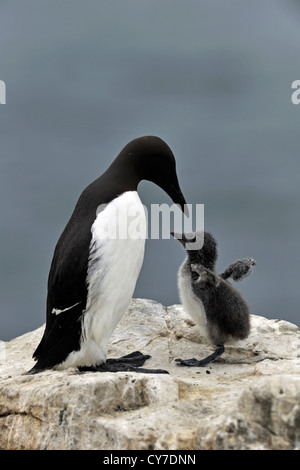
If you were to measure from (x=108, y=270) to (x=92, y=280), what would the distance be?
0.13 metres

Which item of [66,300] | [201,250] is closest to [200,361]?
[201,250]

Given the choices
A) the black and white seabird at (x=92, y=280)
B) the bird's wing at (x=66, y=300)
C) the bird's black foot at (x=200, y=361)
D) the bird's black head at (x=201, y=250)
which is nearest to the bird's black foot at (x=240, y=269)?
the bird's black head at (x=201, y=250)

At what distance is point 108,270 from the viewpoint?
15.1ft

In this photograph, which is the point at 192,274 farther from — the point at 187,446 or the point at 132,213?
the point at 187,446

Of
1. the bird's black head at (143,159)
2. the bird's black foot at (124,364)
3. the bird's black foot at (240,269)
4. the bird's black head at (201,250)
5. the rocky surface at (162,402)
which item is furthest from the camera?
the bird's black foot at (240,269)

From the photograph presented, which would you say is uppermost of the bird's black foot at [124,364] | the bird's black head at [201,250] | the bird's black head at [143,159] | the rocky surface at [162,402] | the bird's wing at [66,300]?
the bird's black head at [143,159]

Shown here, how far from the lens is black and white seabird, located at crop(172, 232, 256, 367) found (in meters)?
5.44

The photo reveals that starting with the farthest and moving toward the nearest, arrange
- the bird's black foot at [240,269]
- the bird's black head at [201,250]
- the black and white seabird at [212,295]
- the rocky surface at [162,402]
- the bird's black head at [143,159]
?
the bird's black foot at [240,269]
the bird's black head at [201,250]
the black and white seabird at [212,295]
the bird's black head at [143,159]
the rocky surface at [162,402]

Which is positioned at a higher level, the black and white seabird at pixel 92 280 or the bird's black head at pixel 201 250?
the bird's black head at pixel 201 250

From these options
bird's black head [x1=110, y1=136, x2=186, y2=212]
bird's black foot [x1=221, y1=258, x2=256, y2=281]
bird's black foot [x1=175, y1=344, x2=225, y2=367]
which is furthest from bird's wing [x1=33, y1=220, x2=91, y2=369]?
bird's black foot [x1=221, y1=258, x2=256, y2=281]

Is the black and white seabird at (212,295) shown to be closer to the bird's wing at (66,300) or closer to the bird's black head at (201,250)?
the bird's black head at (201,250)

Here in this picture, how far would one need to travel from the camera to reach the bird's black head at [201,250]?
5809mm

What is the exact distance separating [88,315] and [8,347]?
1.62 meters

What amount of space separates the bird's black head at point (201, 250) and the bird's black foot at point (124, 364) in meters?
1.03
